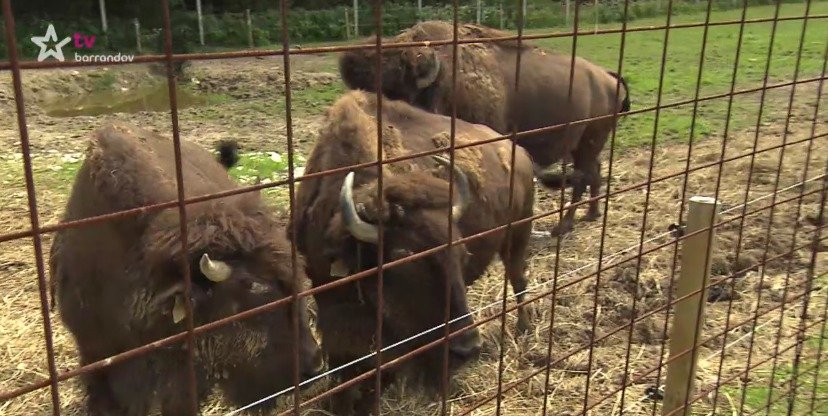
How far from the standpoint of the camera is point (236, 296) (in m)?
2.84

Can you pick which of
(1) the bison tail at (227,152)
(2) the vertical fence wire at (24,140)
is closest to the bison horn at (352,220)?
(1) the bison tail at (227,152)

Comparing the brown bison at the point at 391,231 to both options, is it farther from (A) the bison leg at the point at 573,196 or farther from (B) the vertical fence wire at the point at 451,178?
(A) the bison leg at the point at 573,196

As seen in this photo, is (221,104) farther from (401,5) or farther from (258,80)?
(401,5)

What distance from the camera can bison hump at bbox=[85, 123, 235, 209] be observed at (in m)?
3.22

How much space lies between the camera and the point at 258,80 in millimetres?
15336

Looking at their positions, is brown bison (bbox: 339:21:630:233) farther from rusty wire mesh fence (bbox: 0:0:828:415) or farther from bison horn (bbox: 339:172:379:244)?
bison horn (bbox: 339:172:379:244)

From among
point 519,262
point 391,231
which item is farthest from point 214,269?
point 519,262

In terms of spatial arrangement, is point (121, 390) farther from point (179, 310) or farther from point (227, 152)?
point (227, 152)

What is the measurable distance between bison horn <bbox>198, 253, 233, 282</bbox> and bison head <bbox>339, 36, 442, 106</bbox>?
3327 millimetres

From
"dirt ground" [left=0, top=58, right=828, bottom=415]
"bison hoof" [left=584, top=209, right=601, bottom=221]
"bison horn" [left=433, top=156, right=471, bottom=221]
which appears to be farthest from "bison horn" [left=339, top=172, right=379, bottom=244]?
"bison hoof" [left=584, top=209, right=601, bottom=221]

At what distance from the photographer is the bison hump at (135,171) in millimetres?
3221

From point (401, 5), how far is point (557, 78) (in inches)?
784

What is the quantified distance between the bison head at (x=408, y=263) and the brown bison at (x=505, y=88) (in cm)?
217

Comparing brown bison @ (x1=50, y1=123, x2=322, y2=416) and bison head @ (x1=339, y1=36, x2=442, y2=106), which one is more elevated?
bison head @ (x1=339, y1=36, x2=442, y2=106)
